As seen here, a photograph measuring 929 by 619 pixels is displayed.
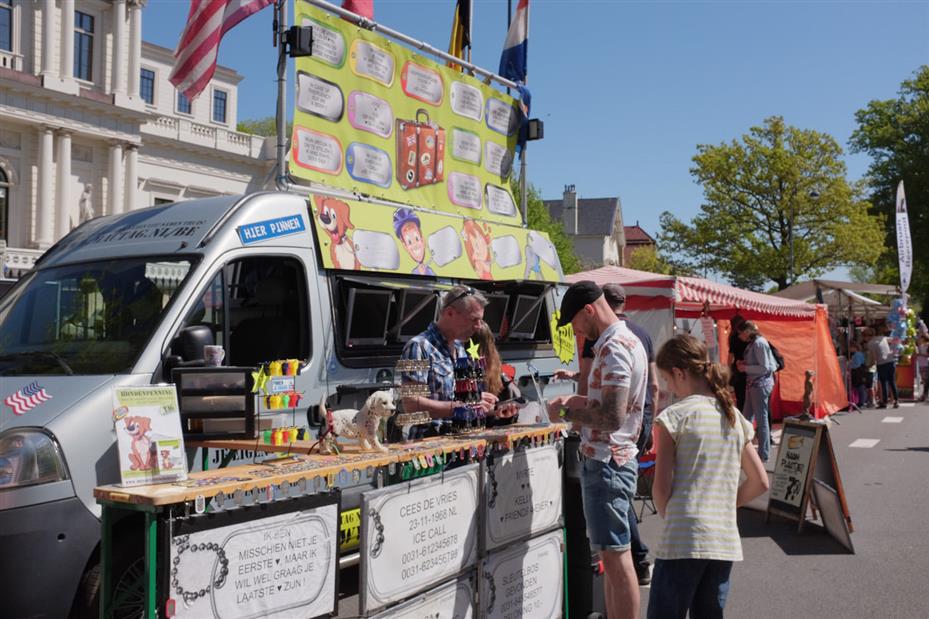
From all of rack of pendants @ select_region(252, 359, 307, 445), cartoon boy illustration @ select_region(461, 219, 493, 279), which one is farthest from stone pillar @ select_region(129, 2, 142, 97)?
rack of pendants @ select_region(252, 359, 307, 445)

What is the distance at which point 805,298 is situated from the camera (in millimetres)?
21562

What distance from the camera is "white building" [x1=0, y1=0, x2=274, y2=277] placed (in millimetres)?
33188

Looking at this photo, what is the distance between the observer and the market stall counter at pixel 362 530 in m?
2.72

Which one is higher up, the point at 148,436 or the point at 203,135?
the point at 203,135

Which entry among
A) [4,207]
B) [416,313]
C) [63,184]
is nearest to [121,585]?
[416,313]

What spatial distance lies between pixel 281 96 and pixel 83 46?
35279mm

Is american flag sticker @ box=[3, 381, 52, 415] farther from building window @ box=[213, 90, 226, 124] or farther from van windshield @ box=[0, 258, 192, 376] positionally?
building window @ box=[213, 90, 226, 124]

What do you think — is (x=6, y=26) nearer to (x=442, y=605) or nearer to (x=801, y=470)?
(x=801, y=470)

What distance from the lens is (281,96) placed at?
602 cm

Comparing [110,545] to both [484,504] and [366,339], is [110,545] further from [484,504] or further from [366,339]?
[366,339]

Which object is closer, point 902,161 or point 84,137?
point 84,137

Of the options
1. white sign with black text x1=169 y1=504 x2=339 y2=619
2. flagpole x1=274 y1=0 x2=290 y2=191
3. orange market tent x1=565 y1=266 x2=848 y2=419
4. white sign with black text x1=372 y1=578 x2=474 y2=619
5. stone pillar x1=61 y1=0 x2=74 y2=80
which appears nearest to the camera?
white sign with black text x1=169 y1=504 x2=339 y2=619

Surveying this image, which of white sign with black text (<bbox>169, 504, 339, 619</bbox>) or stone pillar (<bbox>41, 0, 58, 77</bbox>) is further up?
stone pillar (<bbox>41, 0, 58, 77</bbox>)

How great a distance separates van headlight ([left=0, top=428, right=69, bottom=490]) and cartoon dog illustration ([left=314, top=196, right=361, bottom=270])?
7.54ft
